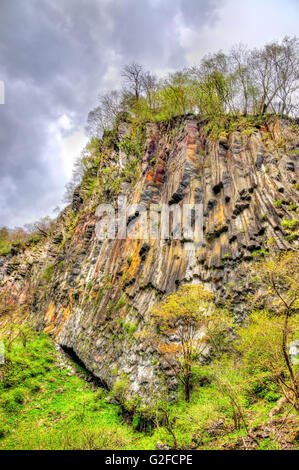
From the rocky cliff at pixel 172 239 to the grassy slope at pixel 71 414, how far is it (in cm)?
204

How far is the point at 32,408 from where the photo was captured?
16.3m

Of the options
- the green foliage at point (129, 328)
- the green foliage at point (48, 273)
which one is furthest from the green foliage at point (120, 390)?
the green foliage at point (48, 273)

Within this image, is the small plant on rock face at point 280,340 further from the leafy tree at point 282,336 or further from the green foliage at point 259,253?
the green foliage at point 259,253

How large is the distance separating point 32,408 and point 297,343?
17.0 metres

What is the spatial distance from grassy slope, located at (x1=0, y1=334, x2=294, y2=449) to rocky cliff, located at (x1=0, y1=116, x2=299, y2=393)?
2039 mm

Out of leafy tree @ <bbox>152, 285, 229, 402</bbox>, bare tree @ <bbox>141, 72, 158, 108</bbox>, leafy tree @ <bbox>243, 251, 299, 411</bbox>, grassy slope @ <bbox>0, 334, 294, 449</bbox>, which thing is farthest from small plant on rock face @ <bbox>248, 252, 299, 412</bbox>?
bare tree @ <bbox>141, 72, 158, 108</bbox>

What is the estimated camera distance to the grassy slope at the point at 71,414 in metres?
9.54

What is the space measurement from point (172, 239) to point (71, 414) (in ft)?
45.9

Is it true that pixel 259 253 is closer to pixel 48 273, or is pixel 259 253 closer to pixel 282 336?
pixel 282 336

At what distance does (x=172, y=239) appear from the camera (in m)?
20.2

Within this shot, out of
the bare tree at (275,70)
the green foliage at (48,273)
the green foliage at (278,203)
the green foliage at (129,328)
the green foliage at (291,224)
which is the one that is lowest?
the green foliage at (129,328)

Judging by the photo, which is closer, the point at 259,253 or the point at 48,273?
the point at 259,253

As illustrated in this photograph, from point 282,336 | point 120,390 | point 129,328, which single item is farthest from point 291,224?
point 120,390
